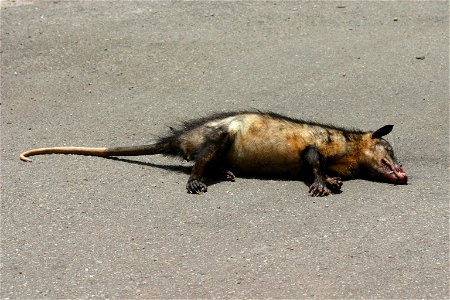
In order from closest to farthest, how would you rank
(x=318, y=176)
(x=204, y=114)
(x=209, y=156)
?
(x=318, y=176)
(x=209, y=156)
(x=204, y=114)

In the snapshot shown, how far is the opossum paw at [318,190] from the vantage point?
7.70 m

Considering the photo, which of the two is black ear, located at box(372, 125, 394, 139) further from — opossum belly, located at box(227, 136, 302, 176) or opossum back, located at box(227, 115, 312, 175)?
opossum belly, located at box(227, 136, 302, 176)

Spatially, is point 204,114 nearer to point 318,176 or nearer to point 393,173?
point 318,176

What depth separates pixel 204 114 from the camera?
955 centimetres

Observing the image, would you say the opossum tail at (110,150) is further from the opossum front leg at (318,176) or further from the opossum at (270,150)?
the opossum front leg at (318,176)

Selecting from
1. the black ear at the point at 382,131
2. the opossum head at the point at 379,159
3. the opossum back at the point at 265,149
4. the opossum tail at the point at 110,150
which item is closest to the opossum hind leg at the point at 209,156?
the opossum back at the point at 265,149

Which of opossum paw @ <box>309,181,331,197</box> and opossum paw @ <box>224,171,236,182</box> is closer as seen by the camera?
opossum paw @ <box>309,181,331,197</box>

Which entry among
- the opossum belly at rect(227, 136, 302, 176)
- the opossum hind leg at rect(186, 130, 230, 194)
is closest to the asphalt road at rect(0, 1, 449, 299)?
the opossum hind leg at rect(186, 130, 230, 194)

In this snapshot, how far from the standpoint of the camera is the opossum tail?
839 centimetres

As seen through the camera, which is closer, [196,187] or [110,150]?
[196,187]

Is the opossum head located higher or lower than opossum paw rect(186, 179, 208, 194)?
lower

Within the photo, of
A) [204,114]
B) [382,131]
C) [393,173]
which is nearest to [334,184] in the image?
[393,173]

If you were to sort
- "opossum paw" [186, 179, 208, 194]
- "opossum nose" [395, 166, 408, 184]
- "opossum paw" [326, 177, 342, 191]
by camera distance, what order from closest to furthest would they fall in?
"opossum paw" [186, 179, 208, 194], "opossum paw" [326, 177, 342, 191], "opossum nose" [395, 166, 408, 184]

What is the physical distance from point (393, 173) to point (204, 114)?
2391mm
